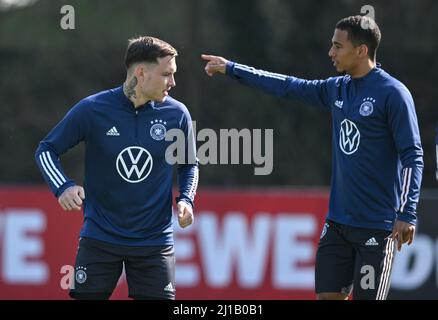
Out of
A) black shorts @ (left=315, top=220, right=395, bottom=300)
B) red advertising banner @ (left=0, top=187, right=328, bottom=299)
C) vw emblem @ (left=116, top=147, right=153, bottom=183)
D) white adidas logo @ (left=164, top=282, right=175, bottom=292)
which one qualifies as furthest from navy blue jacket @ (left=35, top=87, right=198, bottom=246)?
red advertising banner @ (left=0, top=187, right=328, bottom=299)

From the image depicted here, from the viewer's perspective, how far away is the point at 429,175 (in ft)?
53.4

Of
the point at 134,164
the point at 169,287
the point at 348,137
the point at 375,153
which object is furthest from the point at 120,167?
the point at 375,153

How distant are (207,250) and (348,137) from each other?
177 inches

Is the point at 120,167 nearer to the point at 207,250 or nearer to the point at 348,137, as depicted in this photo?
the point at 348,137

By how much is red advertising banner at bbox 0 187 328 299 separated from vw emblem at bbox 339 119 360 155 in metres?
4.33

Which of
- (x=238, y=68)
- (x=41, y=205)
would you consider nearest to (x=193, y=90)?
(x=41, y=205)

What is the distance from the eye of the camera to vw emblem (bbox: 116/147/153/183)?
7.11 metres

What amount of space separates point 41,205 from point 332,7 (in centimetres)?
858

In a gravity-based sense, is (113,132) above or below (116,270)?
above

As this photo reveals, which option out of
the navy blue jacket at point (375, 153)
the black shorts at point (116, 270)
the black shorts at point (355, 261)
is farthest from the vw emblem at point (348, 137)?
the black shorts at point (116, 270)

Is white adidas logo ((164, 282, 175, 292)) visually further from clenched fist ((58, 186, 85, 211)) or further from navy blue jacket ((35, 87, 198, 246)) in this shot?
clenched fist ((58, 186, 85, 211))

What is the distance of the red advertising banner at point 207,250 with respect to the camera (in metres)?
11.4

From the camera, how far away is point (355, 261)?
23.9ft

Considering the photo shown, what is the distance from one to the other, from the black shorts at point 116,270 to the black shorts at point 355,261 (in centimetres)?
110
